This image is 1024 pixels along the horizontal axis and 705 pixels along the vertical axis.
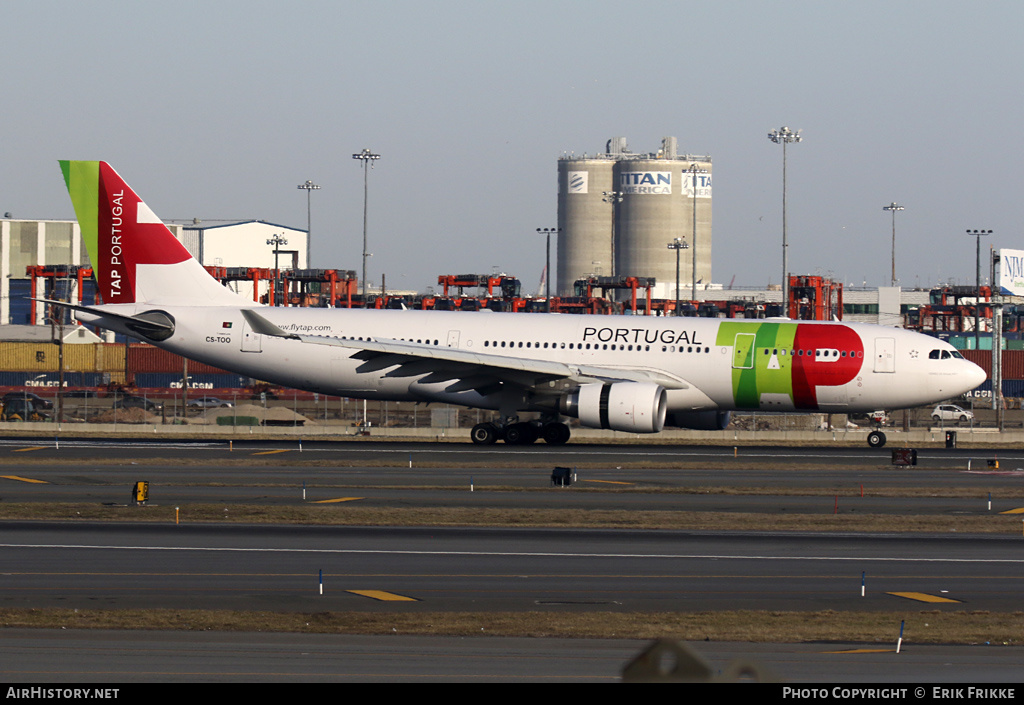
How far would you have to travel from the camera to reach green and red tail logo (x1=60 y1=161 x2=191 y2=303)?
150ft

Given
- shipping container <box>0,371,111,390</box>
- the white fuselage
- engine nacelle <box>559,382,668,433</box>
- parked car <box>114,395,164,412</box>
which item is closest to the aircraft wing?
the white fuselage

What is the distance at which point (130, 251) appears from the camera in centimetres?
4562

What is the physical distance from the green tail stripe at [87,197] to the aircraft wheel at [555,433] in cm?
1814

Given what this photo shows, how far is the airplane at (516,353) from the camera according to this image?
41.5 m

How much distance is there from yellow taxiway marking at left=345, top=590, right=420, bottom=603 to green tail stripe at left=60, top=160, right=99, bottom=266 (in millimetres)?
31752

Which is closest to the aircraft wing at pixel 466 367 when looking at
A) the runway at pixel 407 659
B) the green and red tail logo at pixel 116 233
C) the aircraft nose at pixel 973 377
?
the green and red tail logo at pixel 116 233

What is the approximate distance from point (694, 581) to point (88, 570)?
9.62 metres

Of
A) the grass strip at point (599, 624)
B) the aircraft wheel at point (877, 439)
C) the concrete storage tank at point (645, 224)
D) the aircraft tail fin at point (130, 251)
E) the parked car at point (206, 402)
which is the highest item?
the concrete storage tank at point (645, 224)

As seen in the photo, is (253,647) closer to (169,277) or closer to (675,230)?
(169,277)

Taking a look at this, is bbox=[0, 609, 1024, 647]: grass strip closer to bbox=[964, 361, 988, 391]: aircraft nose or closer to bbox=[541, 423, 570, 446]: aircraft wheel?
bbox=[964, 361, 988, 391]: aircraft nose

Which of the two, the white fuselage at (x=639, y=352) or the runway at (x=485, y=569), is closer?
the runway at (x=485, y=569)

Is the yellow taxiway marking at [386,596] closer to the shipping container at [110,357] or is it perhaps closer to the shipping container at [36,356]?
the shipping container at [110,357]
